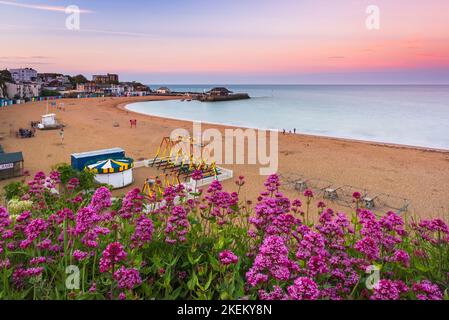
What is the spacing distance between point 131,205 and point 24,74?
195 meters

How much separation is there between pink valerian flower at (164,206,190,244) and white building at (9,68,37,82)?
186 meters

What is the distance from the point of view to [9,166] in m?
15.3

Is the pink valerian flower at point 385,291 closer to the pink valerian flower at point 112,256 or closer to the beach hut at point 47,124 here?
the pink valerian flower at point 112,256

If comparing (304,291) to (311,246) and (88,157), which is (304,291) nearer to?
(311,246)

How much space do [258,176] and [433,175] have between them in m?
11.5

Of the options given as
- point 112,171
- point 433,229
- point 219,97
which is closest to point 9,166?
point 112,171

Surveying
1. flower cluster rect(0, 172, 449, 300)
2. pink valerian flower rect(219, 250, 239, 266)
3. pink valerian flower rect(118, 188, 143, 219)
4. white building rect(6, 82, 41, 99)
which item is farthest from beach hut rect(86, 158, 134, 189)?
white building rect(6, 82, 41, 99)

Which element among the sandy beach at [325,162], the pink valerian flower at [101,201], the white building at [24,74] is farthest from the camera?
the white building at [24,74]

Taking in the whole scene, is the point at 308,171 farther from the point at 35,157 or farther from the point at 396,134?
the point at 396,134

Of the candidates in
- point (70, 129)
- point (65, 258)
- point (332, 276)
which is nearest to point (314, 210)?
point (332, 276)

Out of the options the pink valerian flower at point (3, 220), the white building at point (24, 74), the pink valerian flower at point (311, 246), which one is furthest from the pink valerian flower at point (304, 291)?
the white building at point (24, 74)

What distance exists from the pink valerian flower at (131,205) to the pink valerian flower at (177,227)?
0.46 metres

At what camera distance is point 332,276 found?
231 centimetres

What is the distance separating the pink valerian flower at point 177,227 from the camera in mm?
2693
